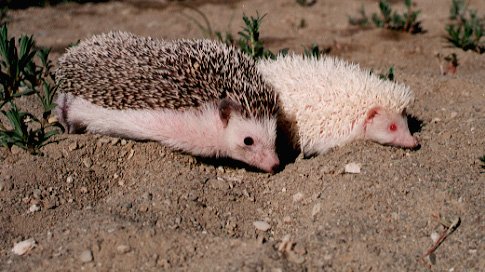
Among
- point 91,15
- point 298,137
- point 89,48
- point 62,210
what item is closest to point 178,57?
point 89,48

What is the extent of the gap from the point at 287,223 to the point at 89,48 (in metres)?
2.36

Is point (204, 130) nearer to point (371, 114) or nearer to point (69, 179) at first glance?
point (69, 179)

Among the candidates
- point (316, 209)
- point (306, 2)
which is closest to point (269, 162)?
point (316, 209)

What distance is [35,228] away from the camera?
361 cm

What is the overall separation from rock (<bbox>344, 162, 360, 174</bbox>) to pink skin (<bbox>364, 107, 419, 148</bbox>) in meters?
0.49

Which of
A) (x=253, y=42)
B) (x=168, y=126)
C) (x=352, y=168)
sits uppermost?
(x=253, y=42)

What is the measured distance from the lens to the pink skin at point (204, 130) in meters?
4.34

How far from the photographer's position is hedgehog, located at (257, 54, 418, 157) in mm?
4473

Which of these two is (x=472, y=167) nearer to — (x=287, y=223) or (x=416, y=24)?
(x=287, y=223)

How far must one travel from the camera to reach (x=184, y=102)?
14.3 ft

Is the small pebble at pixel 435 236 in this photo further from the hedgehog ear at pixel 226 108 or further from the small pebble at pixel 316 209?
the hedgehog ear at pixel 226 108

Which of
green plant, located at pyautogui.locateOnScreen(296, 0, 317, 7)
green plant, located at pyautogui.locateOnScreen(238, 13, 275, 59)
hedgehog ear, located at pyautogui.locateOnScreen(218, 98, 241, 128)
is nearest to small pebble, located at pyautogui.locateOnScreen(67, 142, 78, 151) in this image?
hedgehog ear, located at pyautogui.locateOnScreen(218, 98, 241, 128)

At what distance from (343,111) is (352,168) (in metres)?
0.62

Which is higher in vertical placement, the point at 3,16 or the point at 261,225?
the point at 3,16
